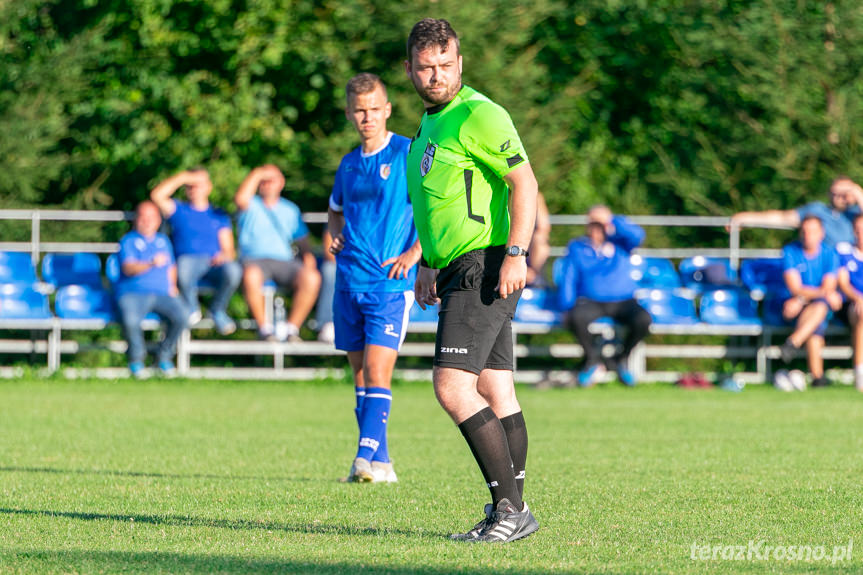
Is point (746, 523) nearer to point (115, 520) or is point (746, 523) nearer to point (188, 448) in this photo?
point (115, 520)

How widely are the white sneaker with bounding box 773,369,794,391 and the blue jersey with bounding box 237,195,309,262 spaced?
544cm

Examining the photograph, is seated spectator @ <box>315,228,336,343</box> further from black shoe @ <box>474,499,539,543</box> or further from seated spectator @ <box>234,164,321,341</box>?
black shoe @ <box>474,499,539,543</box>

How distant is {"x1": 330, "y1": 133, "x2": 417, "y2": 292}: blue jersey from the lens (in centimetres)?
718

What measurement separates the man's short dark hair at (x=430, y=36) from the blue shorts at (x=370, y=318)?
2.29m

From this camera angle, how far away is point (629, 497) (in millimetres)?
6117

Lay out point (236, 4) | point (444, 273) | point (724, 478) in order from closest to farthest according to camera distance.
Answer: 1. point (444, 273)
2. point (724, 478)
3. point (236, 4)

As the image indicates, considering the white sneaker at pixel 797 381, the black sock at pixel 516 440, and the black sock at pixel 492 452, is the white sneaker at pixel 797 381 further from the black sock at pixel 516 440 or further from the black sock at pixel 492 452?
the black sock at pixel 492 452

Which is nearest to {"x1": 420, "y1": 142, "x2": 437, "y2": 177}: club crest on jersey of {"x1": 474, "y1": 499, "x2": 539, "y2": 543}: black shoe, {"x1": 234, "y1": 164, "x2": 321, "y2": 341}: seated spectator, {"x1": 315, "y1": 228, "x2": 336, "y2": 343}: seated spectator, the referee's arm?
the referee's arm

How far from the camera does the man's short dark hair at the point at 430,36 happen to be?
4969 mm

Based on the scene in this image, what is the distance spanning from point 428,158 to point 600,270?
9.22 m

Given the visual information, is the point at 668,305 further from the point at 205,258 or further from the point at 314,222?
the point at 205,258

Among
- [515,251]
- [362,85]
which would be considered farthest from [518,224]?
[362,85]

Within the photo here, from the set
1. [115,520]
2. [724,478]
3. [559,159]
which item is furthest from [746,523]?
[559,159]

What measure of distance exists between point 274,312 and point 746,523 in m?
10.1
